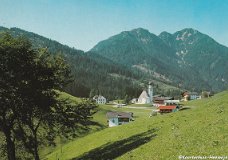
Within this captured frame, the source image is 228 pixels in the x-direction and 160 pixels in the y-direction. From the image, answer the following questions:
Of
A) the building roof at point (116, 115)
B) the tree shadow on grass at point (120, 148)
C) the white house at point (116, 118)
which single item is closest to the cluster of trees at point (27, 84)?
the tree shadow on grass at point (120, 148)

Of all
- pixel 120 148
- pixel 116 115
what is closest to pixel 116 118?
pixel 116 115

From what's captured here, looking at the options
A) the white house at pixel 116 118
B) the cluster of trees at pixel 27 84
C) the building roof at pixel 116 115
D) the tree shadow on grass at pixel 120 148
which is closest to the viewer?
the cluster of trees at pixel 27 84

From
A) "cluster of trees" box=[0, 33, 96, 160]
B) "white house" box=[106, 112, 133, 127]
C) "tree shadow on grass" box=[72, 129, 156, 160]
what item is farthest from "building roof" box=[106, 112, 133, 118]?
"tree shadow on grass" box=[72, 129, 156, 160]

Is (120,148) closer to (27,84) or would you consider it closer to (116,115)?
(27,84)

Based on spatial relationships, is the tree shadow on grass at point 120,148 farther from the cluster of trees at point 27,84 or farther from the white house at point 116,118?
the white house at point 116,118

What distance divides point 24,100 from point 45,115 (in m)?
7.66

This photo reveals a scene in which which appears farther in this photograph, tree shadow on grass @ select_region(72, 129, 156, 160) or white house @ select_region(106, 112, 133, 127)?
white house @ select_region(106, 112, 133, 127)

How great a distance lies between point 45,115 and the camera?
147 feet

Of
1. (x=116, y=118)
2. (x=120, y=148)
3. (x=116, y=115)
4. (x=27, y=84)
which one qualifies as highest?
(x=27, y=84)

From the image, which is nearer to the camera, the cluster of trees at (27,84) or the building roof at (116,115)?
the cluster of trees at (27,84)

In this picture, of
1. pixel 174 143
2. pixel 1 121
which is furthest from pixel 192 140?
pixel 1 121

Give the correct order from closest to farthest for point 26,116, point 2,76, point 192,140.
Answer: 1. point 192,140
2. point 2,76
3. point 26,116

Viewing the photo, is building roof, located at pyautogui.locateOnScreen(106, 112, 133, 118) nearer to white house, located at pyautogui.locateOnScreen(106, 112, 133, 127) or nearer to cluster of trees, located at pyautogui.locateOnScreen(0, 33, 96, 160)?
white house, located at pyautogui.locateOnScreen(106, 112, 133, 127)

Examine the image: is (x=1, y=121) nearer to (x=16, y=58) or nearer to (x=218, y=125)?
(x=16, y=58)
